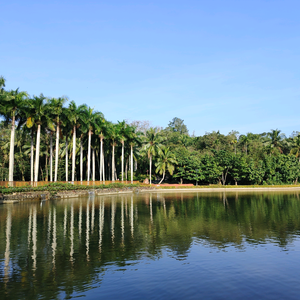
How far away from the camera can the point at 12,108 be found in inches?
1708

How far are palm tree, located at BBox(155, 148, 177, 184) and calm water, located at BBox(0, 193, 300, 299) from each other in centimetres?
5260

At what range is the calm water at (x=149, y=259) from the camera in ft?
36.5

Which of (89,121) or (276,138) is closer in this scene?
(89,121)

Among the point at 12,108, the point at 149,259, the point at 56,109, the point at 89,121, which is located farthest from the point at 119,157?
the point at 149,259

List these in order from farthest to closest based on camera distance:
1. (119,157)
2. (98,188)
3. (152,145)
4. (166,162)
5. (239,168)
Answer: (119,157)
(166,162)
(239,168)
(152,145)
(98,188)

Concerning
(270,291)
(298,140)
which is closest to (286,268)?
(270,291)

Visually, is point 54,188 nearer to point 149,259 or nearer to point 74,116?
point 74,116

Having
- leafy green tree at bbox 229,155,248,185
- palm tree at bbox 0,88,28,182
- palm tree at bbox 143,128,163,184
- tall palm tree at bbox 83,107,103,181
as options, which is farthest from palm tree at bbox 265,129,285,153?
palm tree at bbox 0,88,28,182

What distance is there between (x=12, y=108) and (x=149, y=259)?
36.6 metres

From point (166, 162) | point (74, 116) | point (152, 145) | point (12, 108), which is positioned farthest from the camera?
point (166, 162)

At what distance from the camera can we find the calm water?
438 inches

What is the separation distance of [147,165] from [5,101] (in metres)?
53.2

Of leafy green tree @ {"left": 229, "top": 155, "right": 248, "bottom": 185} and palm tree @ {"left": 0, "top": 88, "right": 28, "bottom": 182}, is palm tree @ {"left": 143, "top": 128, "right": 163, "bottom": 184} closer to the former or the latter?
leafy green tree @ {"left": 229, "top": 155, "right": 248, "bottom": 185}

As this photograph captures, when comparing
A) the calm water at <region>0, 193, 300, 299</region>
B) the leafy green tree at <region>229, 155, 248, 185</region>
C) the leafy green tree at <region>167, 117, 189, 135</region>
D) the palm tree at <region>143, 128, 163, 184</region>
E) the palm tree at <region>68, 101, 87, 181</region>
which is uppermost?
the leafy green tree at <region>167, 117, 189, 135</region>
